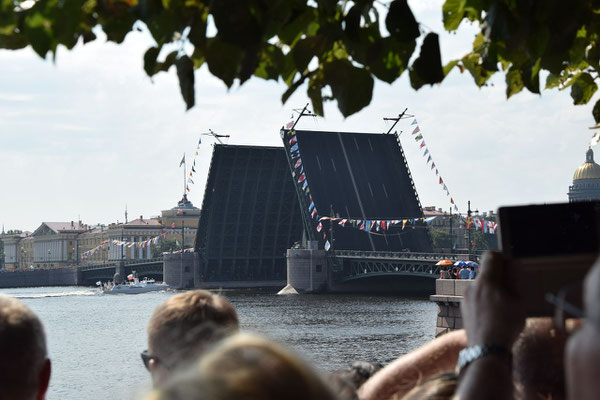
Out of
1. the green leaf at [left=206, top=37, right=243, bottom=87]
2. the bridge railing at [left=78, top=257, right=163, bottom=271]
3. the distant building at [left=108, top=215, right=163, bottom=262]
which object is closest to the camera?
the green leaf at [left=206, top=37, right=243, bottom=87]

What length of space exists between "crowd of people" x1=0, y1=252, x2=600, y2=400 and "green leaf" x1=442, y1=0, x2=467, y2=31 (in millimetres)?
748

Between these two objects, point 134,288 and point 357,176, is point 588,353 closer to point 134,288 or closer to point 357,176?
point 357,176

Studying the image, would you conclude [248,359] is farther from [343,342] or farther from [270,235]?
[270,235]

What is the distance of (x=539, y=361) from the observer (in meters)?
1.21

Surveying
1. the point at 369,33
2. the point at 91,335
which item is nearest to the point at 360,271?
the point at 91,335

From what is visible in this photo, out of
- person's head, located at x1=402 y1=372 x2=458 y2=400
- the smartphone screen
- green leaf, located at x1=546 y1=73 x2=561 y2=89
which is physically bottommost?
person's head, located at x1=402 y1=372 x2=458 y2=400

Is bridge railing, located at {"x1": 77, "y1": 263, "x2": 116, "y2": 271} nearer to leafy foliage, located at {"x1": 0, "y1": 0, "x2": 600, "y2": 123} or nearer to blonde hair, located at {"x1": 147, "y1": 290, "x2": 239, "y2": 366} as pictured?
leafy foliage, located at {"x1": 0, "y1": 0, "x2": 600, "y2": 123}

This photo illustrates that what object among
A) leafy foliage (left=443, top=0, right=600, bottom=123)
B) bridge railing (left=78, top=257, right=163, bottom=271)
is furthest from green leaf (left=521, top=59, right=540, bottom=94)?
bridge railing (left=78, top=257, right=163, bottom=271)

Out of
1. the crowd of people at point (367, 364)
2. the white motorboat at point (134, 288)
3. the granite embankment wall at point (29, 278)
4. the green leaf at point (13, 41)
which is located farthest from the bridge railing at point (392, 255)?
the granite embankment wall at point (29, 278)

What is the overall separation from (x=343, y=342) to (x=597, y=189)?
3187 inches

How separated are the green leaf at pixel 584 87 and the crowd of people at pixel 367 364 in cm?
121

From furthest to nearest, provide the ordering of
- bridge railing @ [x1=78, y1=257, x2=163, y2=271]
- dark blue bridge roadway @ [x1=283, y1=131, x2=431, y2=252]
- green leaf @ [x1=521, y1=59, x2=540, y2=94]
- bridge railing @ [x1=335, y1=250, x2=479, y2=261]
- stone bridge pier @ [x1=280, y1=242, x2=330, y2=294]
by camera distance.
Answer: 1. bridge railing @ [x1=78, y1=257, x2=163, y2=271]
2. stone bridge pier @ [x1=280, y1=242, x2=330, y2=294]
3. dark blue bridge roadway @ [x1=283, y1=131, x2=431, y2=252]
4. bridge railing @ [x1=335, y1=250, x2=479, y2=261]
5. green leaf @ [x1=521, y1=59, x2=540, y2=94]

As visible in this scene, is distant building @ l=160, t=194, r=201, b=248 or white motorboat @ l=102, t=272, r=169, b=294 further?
distant building @ l=160, t=194, r=201, b=248

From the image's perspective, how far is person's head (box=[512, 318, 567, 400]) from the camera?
119cm
